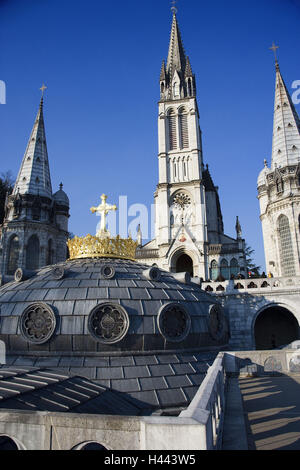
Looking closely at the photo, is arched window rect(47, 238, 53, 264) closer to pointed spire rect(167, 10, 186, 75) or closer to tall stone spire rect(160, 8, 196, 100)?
tall stone spire rect(160, 8, 196, 100)

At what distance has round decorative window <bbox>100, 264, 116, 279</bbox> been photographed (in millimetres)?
10936

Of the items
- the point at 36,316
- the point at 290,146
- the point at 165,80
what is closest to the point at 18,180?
the point at 165,80

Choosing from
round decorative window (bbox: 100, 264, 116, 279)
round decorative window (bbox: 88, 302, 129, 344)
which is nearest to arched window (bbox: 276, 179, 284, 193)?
round decorative window (bbox: 100, 264, 116, 279)

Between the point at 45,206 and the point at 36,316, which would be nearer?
the point at 36,316

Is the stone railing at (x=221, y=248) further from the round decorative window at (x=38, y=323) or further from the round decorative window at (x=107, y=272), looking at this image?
the round decorative window at (x=38, y=323)

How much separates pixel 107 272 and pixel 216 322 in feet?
14.3

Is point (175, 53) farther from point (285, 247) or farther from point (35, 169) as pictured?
point (285, 247)

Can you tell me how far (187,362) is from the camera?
33.3ft

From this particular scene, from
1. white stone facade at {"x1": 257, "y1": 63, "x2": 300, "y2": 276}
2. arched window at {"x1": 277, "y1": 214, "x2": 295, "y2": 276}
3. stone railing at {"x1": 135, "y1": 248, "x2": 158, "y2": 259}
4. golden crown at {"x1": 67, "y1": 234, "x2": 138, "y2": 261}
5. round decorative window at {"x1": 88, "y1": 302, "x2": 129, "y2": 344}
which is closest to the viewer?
round decorative window at {"x1": 88, "y1": 302, "x2": 129, "y2": 344}

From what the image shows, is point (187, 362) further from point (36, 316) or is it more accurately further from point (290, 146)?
point (290, 146)

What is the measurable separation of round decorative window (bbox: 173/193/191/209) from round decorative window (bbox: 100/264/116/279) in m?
34.8

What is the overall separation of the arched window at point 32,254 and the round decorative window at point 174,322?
1283 inches

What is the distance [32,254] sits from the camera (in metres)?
40.1

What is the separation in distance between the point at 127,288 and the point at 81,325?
1832mm
